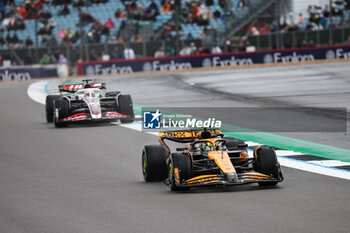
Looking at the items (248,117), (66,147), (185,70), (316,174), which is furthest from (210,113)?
(185,70)

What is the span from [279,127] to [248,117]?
81.4 inches

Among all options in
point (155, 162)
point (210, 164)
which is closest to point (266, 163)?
point (210, 164)

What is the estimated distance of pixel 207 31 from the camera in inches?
1414

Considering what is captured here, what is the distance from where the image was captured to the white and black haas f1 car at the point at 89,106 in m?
15.2

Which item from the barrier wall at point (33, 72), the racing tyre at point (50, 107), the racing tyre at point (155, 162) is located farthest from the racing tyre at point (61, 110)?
the barrier wall at point (33, 72)

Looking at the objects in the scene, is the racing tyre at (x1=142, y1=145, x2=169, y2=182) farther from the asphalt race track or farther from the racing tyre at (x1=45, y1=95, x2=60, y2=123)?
the racing tyre at (x1=45, y1=95, x2=60, y2=123)

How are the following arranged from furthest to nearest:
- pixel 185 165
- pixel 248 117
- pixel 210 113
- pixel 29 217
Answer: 1. pixel 210 113
2. pixel 248 117
3. pixel 185 165
4. pixel 29 217

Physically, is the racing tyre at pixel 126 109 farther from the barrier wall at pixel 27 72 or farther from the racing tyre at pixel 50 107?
the barrier wall at pixel 27 72

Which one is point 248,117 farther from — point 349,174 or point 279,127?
point 349,174

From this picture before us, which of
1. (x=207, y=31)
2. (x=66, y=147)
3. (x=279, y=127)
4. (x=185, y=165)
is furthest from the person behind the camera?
(x=207, y=31)

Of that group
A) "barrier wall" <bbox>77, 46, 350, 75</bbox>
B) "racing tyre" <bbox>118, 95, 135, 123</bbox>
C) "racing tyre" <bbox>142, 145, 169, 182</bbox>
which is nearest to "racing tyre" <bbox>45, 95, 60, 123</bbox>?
"racing tyre" <bbox>118, 95, 135, 123</bbox>

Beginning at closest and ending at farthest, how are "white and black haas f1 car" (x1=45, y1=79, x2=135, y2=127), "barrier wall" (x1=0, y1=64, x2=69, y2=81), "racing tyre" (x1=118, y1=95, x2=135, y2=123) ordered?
"white and black haas f1 car" (x1=45, y1=79, x2=135, y2=127) < "racing tyre" (x1=118, y1=95, x2=135, y2=123) < "barrier wall" (x1=0, y1=64, x2=69, y2=81)

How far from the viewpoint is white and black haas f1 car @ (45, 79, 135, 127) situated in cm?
1518

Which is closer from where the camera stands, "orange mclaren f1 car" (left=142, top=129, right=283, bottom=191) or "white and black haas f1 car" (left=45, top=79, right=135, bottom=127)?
"orange mclaren f1 car" (left=142, top=129, right=283, bottom=191)
